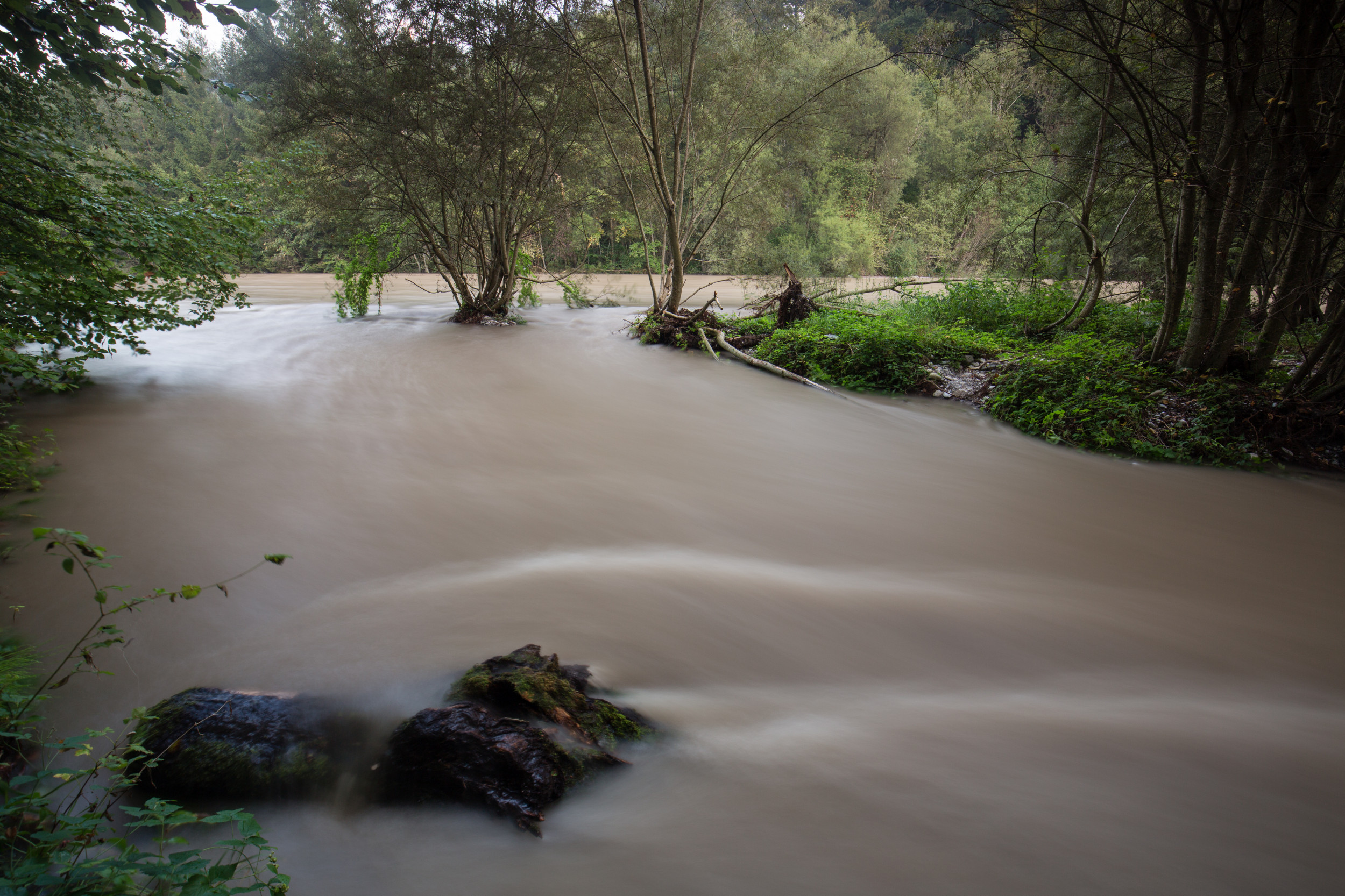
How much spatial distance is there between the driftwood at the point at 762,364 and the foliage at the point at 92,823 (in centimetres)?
644

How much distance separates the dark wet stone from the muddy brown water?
2.3 inches

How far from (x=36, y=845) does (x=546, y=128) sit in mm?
11428

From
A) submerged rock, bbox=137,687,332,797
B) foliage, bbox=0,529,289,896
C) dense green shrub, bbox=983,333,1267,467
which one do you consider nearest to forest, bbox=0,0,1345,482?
dense green shrub, bbox=983,333,1267,467

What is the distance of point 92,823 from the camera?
57.8 inches

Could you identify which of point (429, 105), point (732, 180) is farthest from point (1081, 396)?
point (429, 105)

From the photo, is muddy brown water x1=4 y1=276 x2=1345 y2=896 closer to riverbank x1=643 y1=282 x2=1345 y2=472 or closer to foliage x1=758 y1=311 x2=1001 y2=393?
riverbank x1=643 y1=282 x2=1345 y2=472

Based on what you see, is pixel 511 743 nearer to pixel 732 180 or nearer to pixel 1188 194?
pixel 1188 194

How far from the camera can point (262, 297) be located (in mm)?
16234

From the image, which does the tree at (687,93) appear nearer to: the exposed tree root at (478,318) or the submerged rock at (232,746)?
the exposed tree root at (478,318)

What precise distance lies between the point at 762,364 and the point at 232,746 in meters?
7.05

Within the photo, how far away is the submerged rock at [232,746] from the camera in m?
1.78

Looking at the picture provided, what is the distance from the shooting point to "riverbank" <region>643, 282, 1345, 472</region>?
199 inches

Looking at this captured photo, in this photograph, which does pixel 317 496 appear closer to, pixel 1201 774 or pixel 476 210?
pixel 1201 774

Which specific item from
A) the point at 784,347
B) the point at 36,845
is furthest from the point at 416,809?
the point at 784,347
